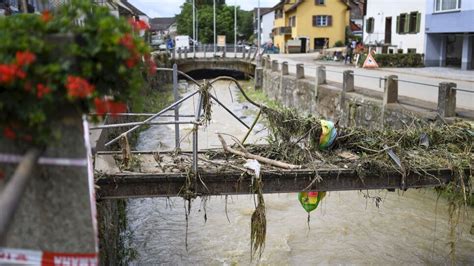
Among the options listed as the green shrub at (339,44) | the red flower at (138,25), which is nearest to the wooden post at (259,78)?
the green shrub at (339,44)

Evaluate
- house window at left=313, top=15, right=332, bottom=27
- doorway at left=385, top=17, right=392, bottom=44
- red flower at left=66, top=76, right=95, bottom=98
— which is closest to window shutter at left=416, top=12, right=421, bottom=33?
doorway at left=385, top=17, right=392, bottom=44

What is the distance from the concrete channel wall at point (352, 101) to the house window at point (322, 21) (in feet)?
119

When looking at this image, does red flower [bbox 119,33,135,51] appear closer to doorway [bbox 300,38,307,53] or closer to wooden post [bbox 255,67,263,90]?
wooden post [bbox 255,67,263,90]

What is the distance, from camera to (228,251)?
1040 centimetres

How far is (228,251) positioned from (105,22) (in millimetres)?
8135

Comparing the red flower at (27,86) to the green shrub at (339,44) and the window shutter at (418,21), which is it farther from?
the green shrub at (339,44)

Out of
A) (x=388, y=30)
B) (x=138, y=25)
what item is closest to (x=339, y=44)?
(x=388, y=30)

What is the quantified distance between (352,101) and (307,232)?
6.14 meters

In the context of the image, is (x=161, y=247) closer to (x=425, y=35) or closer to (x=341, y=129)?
(x=341, y=129)

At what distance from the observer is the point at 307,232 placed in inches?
444

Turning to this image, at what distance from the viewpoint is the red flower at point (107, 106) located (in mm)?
2839

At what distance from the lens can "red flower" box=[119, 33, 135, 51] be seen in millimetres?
2758

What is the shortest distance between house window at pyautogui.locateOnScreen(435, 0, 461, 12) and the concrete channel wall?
8.51 metres

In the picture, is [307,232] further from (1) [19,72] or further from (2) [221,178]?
(1) [19,72]
